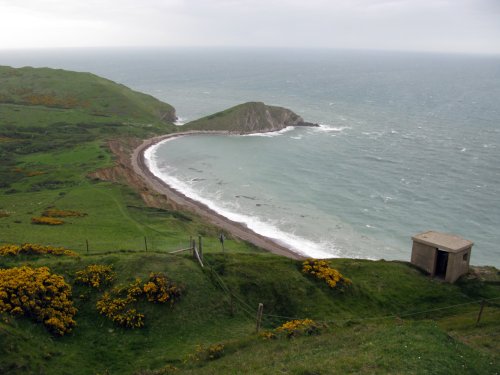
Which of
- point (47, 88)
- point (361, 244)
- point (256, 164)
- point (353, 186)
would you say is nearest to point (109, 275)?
point (361, 244)

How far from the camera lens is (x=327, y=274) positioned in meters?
36.1

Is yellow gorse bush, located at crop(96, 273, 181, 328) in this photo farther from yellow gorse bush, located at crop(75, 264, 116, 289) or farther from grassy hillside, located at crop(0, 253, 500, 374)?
yellow gorse bush, located at crop(75, 264, 116, 289)

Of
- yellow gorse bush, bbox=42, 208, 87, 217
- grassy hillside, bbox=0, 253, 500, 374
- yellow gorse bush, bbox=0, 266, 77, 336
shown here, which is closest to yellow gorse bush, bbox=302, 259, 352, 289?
grassy hillside, bbox=0, 253, 500, 374

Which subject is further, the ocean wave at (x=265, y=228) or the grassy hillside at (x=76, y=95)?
the grassy hillside at (x=76, y=95)

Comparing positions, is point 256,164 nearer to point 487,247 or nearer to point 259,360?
point 487,247

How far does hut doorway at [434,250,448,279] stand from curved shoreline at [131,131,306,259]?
22.7m

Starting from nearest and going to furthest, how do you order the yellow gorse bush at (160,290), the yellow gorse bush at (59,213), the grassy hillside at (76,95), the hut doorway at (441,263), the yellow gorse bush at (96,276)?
1. the yellow gorse bush at (160,290)
2. the yellow gorse bush at (96,276)
3. the hut doorway at (441,263)
4. the yellow gorse bush at (59,213)
5. the grassy hillside at (76,95)

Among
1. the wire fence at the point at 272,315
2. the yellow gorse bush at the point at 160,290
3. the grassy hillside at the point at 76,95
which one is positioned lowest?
the wire fence at the point at 272,315

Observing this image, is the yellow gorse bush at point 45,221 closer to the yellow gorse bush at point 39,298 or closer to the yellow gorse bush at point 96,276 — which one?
the yellow gorse bush at point 96,276

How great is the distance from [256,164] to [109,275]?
81.5 meters

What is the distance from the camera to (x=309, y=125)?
159 m

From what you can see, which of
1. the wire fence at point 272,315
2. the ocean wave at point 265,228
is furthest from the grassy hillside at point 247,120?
the wire fence at point 272,315

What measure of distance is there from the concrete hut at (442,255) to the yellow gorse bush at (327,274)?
9877mm

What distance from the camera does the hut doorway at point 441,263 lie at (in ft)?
135
